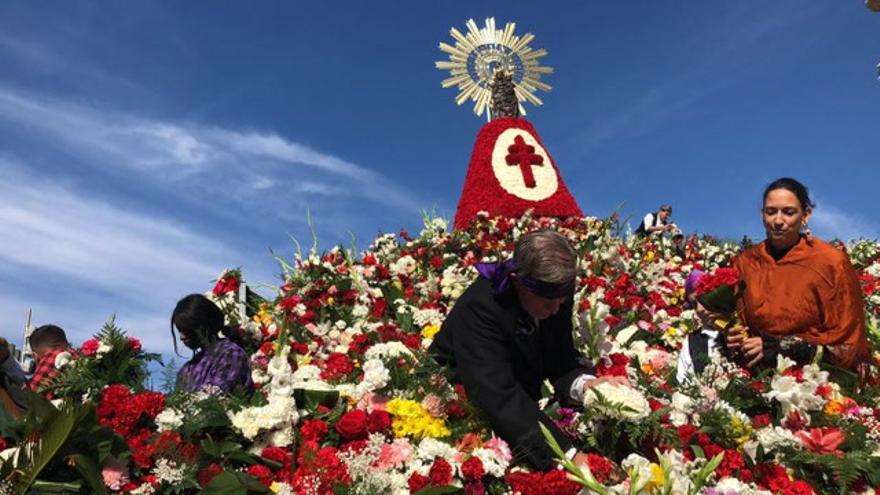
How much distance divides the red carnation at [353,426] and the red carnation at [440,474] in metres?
0.38

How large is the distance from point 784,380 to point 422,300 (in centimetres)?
413

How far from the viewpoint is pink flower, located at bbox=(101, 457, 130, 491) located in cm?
244

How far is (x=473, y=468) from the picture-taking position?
2.43 m

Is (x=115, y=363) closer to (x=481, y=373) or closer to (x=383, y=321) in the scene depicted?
(x=481, y=373)

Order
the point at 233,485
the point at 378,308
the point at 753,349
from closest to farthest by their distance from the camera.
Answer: the point at 233,485 < the point at 753,349 < the point at 378,308

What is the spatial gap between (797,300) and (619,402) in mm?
1697

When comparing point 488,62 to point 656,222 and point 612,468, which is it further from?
point 612,468

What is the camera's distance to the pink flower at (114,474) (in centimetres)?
244

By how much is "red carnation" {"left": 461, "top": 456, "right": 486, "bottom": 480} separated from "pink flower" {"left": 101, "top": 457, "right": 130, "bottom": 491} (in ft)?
4.00

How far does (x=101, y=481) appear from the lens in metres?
2.31

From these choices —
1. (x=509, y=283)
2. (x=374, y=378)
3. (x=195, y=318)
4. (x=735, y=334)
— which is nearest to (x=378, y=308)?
(x=195, y=318)

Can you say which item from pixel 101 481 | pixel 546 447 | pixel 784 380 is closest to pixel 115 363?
pixel 101 481

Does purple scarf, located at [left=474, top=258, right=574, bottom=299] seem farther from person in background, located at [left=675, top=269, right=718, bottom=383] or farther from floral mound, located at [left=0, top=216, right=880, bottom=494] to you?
person in background, located at [left=675, top=269, right=718, bottom=383]

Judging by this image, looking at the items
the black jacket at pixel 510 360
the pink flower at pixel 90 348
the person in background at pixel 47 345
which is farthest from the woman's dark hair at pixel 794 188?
the person in background at pixel 47 345
